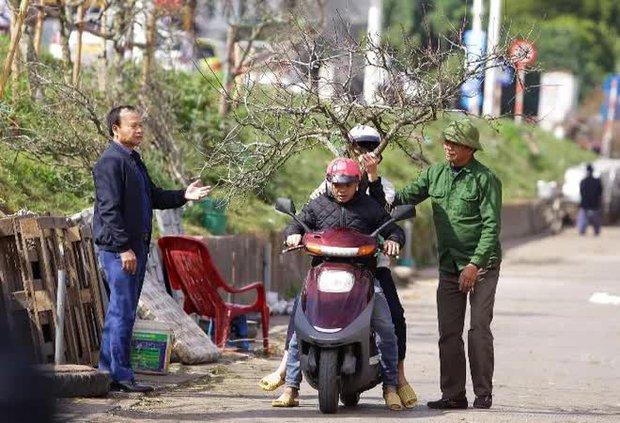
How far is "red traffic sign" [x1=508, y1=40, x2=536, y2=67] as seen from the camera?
11.8 metres

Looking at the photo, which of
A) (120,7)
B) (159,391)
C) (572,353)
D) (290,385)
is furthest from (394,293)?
(120,7)

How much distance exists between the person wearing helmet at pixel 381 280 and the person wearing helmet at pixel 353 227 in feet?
0.28

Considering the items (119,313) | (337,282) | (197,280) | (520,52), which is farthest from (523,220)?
(337,282)

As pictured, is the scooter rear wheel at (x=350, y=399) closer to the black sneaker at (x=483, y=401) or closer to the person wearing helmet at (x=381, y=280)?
the person wearing helmet at (x=381, y=280)

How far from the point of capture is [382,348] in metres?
10.8

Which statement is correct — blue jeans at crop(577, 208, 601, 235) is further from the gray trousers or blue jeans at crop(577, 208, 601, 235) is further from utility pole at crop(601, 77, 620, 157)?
the gray trousers

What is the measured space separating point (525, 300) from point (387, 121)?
31.5 feet

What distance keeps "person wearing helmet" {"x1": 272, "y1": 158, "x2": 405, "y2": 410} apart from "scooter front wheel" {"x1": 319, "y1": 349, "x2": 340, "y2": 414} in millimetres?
367

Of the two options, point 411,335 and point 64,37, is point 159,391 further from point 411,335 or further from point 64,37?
point 64,37

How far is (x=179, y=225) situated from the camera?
1617 centimetres

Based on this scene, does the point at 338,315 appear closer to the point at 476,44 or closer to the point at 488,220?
the point at 488,220

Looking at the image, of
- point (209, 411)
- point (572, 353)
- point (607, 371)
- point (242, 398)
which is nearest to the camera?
point (209, 411)

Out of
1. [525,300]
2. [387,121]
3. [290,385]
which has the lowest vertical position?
[525,300]

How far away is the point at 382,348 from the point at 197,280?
4086mm
